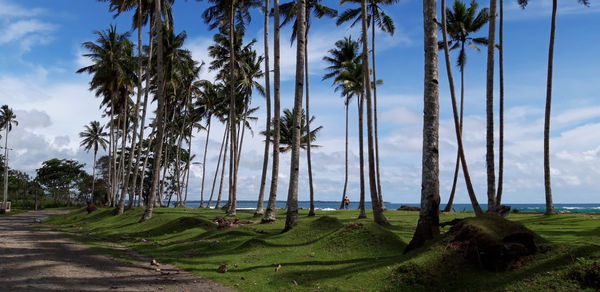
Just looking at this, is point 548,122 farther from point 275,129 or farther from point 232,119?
point 232,119

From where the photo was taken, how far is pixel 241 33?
34156 millimetres

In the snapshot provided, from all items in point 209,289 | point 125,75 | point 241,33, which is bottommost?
point 209,289

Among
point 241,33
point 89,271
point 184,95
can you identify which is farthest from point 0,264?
point 184,95

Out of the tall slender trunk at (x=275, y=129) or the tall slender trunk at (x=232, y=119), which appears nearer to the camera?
the tall slender trunk at (x=275, y=129)

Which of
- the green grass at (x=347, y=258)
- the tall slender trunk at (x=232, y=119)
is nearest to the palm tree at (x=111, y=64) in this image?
the tall slender trunk at (x=232, y=119)

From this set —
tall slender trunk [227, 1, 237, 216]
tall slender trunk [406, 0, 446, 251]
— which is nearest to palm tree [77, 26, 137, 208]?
tall slender trunk [227, 1, 237, 216]

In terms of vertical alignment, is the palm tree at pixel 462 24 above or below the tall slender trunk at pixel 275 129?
above

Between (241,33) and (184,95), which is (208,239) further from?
(184,95)

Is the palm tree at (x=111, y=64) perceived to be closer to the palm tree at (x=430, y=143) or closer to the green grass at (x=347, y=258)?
the green grass at (x=347, y=258)

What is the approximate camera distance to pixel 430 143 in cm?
1085

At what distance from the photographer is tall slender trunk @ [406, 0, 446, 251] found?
1043 centimetres

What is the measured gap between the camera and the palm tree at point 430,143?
10.4 meters

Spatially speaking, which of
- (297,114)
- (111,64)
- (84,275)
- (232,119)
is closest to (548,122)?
(297,114)

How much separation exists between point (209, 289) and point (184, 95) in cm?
3964
